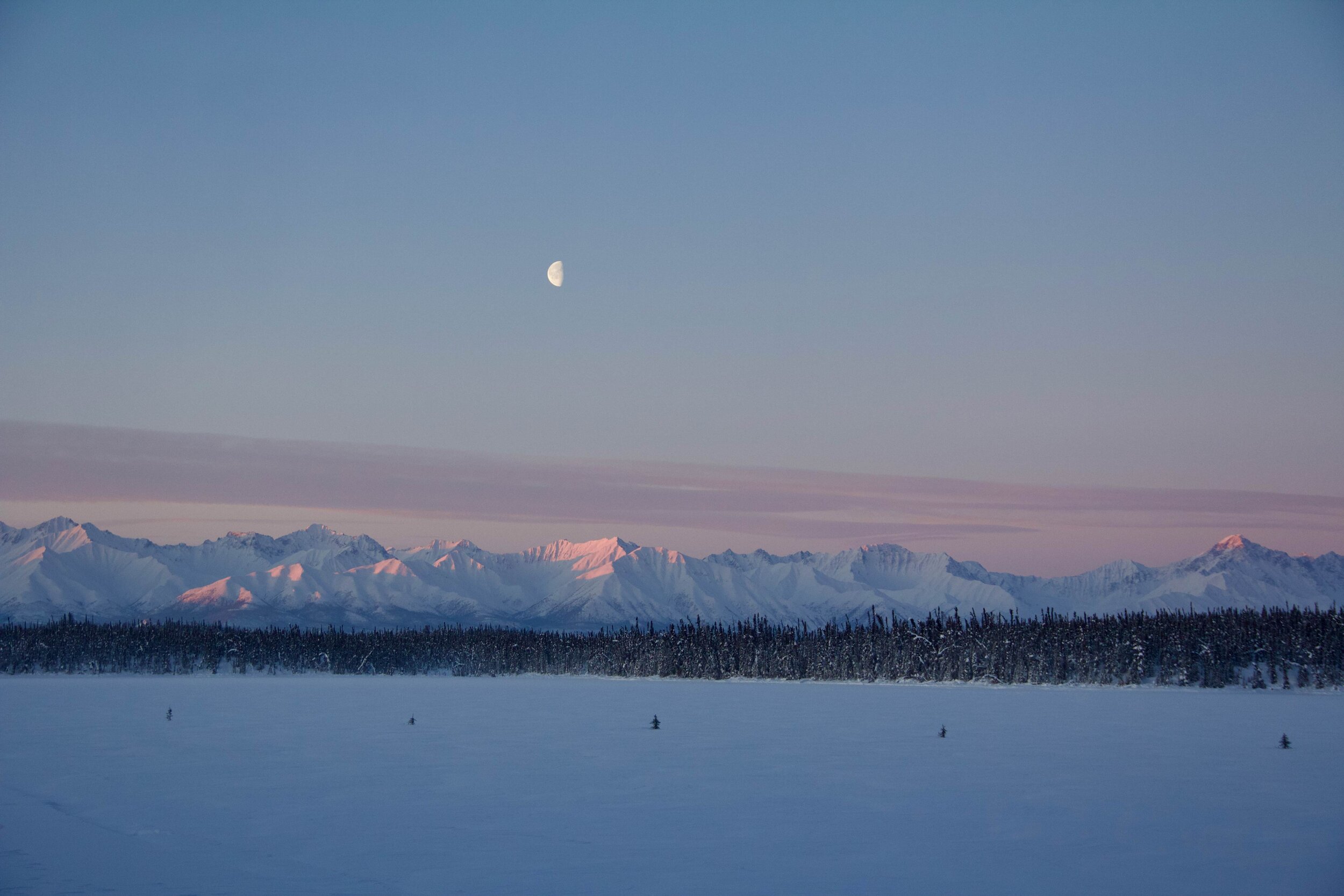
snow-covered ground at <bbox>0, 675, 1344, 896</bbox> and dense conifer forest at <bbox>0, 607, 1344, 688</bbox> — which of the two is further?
dense conifer forest at <bbox>0, 607, 1344, 688</bbox>

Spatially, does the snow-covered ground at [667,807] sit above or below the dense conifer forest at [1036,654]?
above

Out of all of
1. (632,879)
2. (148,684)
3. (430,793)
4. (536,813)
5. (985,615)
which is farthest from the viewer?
(985,615)

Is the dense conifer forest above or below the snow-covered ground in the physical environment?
below

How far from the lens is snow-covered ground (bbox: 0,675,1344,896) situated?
74.6ft

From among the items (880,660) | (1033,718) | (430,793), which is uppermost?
(430,793)

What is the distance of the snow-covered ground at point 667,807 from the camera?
22734mm

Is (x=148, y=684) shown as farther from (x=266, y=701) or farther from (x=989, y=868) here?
(x=989, y=868)

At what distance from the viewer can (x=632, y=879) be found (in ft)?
73.5

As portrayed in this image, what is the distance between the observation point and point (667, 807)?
31.8 meters

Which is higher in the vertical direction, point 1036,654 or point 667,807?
point 667,807

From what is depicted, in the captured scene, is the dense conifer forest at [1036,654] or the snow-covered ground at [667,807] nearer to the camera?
the snow-covered ground at [667,807]

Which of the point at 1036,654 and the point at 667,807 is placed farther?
the point at 1036,654

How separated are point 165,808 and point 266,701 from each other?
64852mm

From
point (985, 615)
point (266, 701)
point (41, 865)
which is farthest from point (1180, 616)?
point (41, 865)
